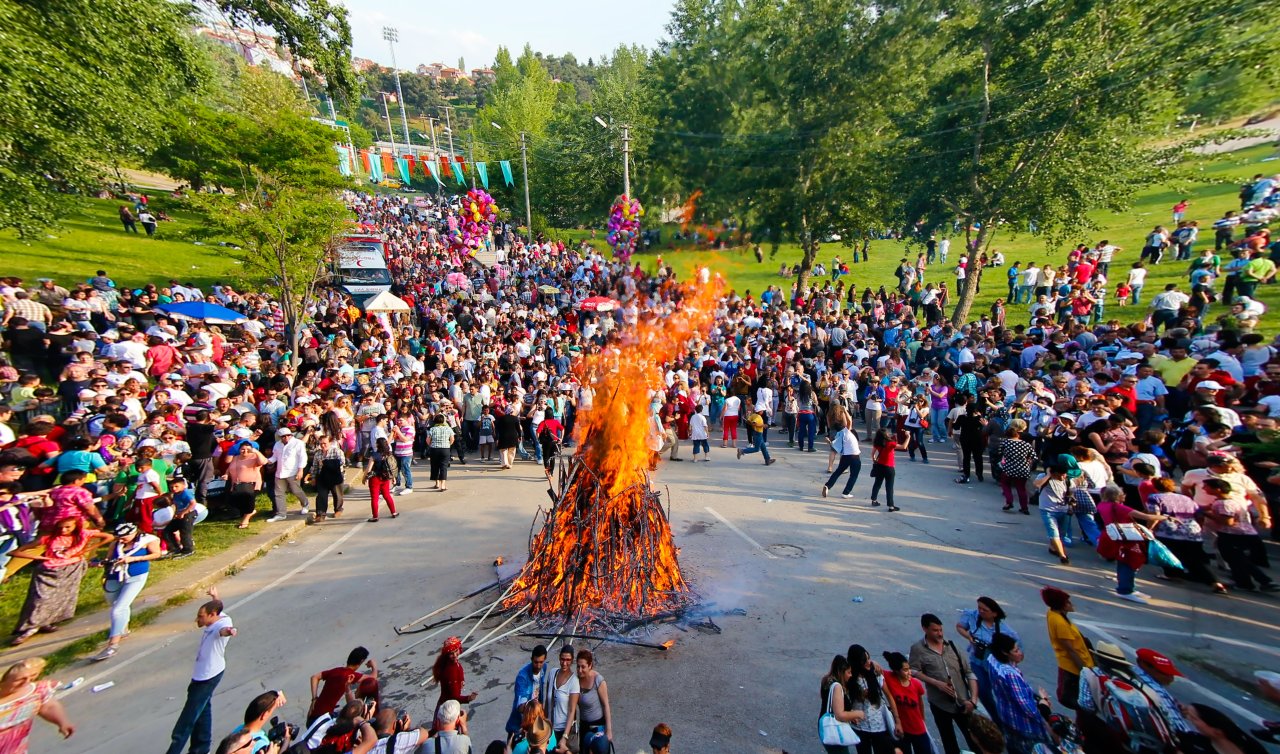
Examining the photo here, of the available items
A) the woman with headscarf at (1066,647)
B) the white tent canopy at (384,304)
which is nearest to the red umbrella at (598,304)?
the white tent canopy at (384,304)

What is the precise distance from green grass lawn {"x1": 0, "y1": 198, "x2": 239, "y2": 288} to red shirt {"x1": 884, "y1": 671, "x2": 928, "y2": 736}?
20680 mm

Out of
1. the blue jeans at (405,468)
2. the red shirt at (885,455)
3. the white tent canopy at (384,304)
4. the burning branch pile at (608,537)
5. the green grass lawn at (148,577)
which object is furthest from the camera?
the white tent canopy at (384,304)

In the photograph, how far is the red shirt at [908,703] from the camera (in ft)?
16.2

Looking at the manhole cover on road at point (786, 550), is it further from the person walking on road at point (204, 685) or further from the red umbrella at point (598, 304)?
the red umbrella at point (598, 304)

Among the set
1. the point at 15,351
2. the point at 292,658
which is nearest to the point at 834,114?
the point at 292,658

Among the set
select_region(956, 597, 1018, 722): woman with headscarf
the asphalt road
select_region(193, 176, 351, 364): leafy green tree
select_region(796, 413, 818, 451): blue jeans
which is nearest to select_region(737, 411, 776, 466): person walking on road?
select_region(796, 413, 818, 451): blue jeans

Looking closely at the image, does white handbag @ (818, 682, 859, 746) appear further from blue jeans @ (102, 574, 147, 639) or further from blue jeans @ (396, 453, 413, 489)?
blue jeans @ (396, 453, 413, 489)

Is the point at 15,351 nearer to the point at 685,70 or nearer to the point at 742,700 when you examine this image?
the point at 742,700

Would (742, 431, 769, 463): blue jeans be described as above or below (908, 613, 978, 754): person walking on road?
above

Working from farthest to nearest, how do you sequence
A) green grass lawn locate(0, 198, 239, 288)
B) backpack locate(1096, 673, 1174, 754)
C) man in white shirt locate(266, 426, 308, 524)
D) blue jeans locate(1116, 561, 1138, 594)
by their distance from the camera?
green grass lawn locate(0, 198, 239, 288)
man in white shirt locate(266, 426, 308, 524)
blue jeans locate(1116, 561, 1138, 594)
backpack locate(1096, 673, 1174, 754)

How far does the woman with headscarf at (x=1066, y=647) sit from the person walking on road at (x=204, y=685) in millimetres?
7096

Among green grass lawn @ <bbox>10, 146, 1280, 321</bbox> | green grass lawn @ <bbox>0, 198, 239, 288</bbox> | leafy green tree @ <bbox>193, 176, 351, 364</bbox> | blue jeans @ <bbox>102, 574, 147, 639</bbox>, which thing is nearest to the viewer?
blue jeans @ <bbox>102, 574, 147, 639</bbox>

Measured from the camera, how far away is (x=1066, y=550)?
880 centimetres

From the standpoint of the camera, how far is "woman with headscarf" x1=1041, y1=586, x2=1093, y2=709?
206 inches
